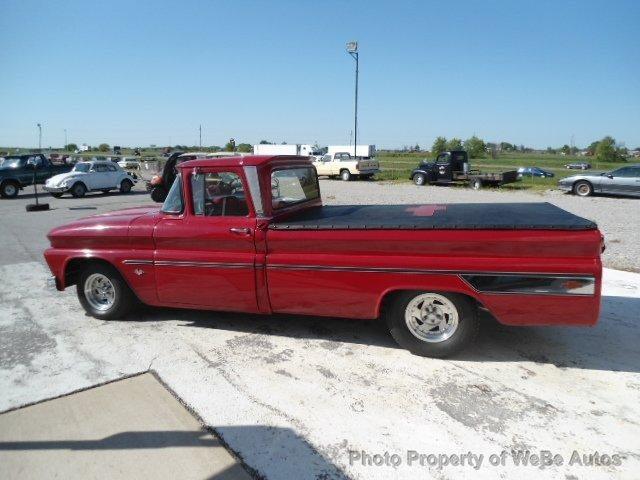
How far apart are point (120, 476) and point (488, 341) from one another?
311 cm

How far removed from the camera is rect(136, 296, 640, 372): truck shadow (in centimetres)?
379

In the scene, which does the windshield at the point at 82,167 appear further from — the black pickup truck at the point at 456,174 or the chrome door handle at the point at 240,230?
the chrome door handle at the point at 240,230

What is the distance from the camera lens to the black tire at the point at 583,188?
1758 cm

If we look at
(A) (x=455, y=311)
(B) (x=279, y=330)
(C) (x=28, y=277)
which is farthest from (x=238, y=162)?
(C) (x=28, y=277)

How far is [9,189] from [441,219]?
21592 mm

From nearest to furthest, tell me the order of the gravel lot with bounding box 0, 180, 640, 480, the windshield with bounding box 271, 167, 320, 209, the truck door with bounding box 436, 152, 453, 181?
the gravel lot with bounding box 0, 180, 640, 480 < the windshield with bounding box 271, 167, 320, 209 < the truck door with bounding box 436, 152, 453, 181

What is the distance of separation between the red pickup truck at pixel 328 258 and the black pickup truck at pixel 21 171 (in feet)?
60.2

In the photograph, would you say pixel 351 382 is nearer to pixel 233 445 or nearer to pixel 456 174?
pixel 233 445

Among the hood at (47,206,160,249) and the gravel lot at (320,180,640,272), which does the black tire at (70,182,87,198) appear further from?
the hood at (47,206,160,249)

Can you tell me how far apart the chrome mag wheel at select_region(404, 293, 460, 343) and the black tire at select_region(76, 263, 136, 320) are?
9.61 ft

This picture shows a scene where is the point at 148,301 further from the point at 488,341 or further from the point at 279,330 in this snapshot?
the point at 488,341

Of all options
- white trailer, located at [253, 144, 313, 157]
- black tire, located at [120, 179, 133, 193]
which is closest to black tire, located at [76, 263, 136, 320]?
black tire, located at [120, 179, 133, 193]

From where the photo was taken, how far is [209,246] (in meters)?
4.20

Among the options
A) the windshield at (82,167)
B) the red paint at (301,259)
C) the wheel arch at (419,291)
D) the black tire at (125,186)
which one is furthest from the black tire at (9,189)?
the wheel arch at (419,291)
